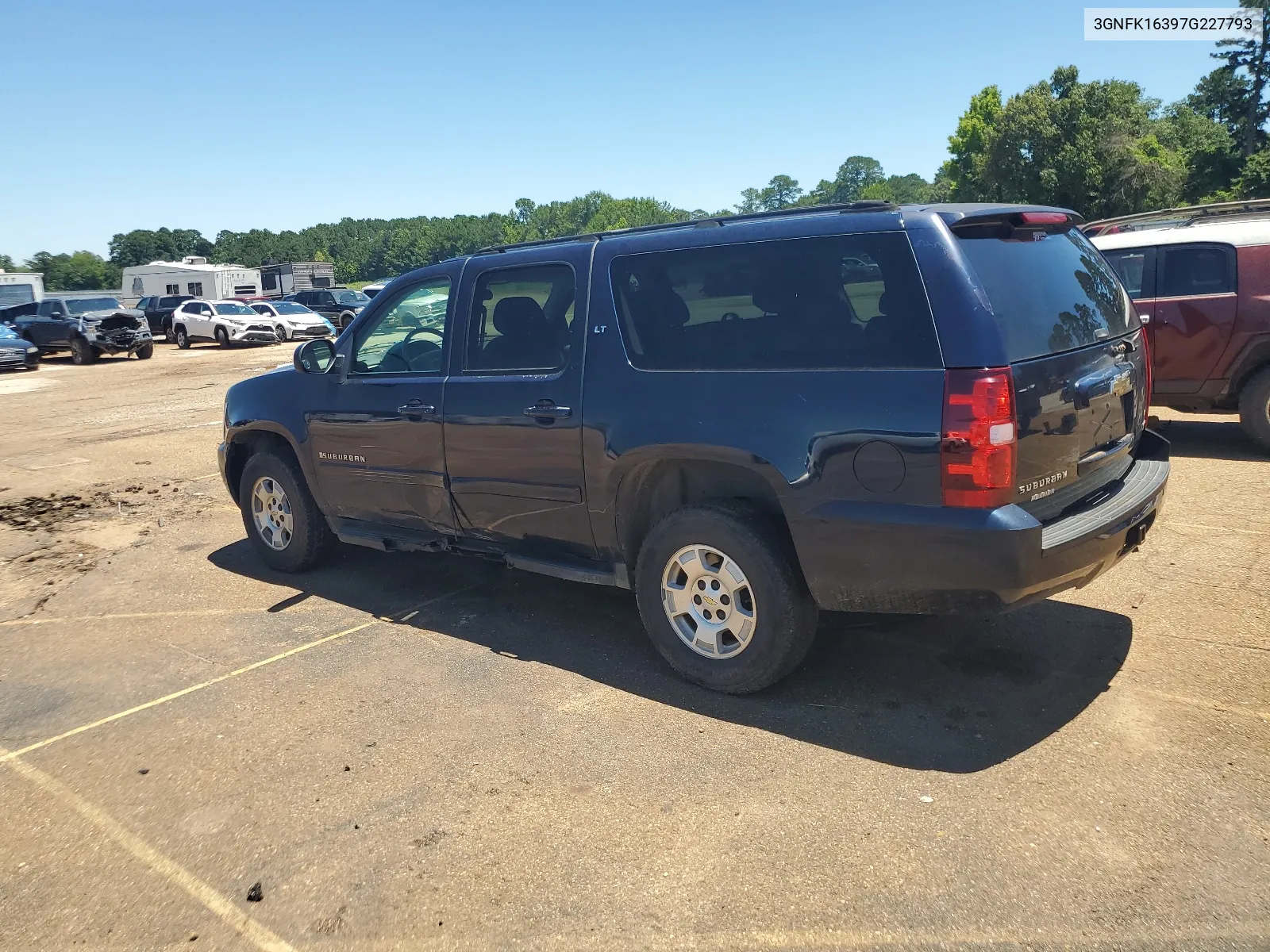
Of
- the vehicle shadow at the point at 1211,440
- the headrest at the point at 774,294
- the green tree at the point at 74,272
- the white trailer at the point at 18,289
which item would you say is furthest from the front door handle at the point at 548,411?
the green tree at the point at 74,272

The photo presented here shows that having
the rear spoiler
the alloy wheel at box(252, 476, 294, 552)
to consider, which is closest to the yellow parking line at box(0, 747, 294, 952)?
the alloy wheel at box(252, 476, 294, 552)

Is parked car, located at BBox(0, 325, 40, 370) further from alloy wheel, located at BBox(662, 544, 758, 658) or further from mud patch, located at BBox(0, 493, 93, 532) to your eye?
alloy wheel, located at BBox(662, 544, 758, 658)

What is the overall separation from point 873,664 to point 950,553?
1.14m

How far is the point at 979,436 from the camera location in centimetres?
334

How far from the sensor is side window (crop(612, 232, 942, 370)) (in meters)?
3.56

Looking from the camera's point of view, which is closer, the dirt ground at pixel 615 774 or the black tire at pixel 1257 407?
the dirt ground at pixel 615 774

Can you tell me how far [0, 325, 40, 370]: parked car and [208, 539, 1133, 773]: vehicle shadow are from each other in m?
24.4

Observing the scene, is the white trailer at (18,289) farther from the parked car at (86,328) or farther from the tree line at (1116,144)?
the tree line at (1116,144)

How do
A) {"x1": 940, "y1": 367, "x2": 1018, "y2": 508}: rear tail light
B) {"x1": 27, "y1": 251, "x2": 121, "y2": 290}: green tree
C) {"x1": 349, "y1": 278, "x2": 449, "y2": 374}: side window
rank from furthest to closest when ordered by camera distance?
1. {"x1": 27, "y1": 251, "x2": 121, "y2": 290}: green tree
2. {"x1": 349, "y1": 278, "x2": 449, "y2": 374}: side window
3. {"x1": 940, "y1": 367, "x2": 1018, "y2": 508}: rear tail light

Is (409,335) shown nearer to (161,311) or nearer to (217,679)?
(217,679)

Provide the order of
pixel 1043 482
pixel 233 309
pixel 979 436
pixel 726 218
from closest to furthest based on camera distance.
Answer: pixel 979 436 → pixel 1043 482 → pixel 726 218 → pixel 233 309

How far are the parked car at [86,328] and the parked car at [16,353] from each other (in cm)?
139

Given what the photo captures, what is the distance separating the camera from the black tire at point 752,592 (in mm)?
3900

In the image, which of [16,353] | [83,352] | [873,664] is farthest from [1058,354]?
[83,352]
